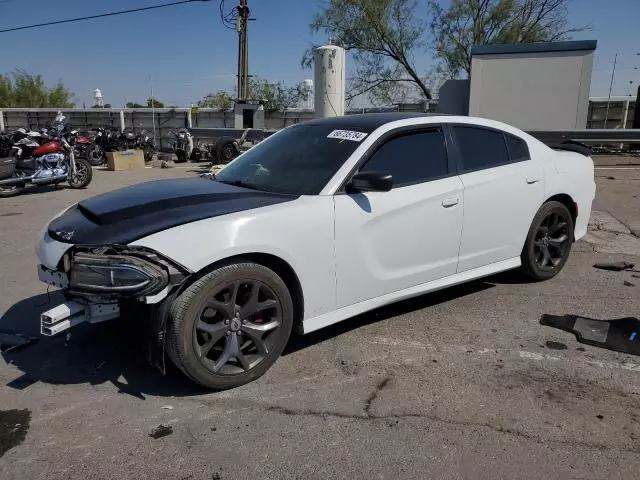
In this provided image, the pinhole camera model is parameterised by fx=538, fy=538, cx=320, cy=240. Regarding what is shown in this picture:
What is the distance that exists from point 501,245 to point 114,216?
10.2 ft

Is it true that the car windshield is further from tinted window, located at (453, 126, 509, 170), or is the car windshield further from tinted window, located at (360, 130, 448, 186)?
tinted window, located at (453, 126, 509, 170)

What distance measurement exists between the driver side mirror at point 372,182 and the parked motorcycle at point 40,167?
9466 millimetres

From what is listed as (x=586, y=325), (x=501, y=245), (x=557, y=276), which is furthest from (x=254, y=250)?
(x=557, y=276)

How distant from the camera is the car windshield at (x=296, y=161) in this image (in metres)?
3.75

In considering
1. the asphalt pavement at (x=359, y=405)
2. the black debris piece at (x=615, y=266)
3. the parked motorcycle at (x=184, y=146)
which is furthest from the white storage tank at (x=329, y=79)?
the asphalt pavement at (x=359, y=405)

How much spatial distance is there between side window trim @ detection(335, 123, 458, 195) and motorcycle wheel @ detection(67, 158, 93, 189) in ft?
Answer: 32.2

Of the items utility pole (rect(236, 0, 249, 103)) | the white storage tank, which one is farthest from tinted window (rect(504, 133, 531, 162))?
utility pole (rect(236, 0, 249, 103))

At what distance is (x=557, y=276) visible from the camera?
5363mm

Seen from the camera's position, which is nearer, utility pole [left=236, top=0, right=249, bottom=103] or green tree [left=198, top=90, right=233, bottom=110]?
utility pole [left=236, top=0, right=249, bottom=103]

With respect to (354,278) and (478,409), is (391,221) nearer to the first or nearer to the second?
(354,278)

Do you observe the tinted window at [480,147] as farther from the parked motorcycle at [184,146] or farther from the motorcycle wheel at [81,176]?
the parked motorcycle at [184,146]

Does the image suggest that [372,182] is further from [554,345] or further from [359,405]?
[554,345]

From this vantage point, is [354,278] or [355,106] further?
[355,106]

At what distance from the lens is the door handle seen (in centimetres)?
404
